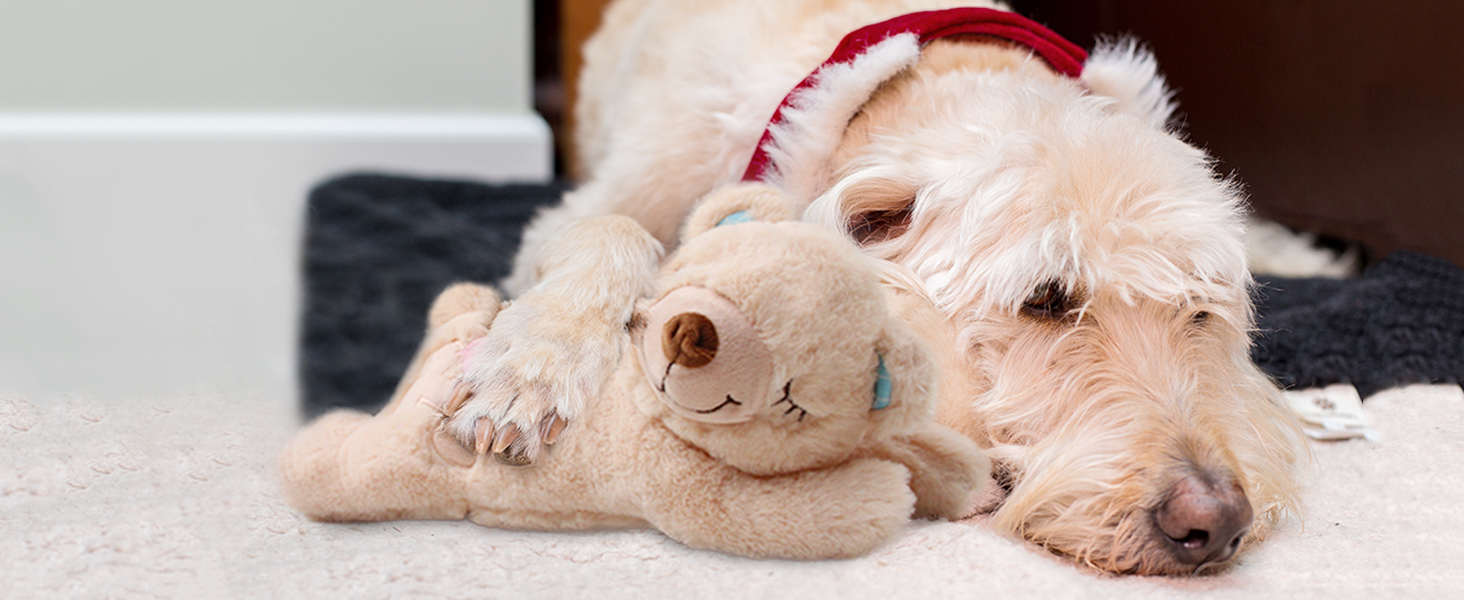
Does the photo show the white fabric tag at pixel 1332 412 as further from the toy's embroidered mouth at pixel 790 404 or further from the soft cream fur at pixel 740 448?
the toy's embroidered mouth at pixel 790 404

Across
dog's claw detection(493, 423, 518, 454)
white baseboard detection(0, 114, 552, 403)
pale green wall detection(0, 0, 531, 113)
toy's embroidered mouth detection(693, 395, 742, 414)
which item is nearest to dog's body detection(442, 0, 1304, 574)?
dog's claw detection(493, 423, 518, 454)

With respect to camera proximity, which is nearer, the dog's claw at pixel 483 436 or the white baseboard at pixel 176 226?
the dog's claw at pixel 483 436

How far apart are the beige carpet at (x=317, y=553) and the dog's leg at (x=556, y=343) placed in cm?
11

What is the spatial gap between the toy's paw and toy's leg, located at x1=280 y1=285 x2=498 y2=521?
3 cm

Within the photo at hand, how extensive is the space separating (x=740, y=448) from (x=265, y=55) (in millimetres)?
2330

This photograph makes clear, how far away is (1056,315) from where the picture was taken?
1259 mm

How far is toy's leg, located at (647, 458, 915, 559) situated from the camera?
90 cm

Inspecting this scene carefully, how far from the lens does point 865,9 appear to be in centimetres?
184

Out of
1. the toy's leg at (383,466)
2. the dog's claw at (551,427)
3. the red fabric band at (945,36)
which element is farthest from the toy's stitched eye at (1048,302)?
the toy's leg at (383,466)

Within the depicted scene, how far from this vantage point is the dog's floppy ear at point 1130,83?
170cm

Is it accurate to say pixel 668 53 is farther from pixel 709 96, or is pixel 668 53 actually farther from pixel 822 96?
pixel 822 96

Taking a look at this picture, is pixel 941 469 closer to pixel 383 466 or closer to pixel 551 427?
pixel 551 427

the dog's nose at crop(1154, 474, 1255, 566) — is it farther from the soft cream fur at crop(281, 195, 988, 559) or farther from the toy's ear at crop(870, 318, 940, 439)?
the toy's ear at crop(870, 318, 940, 439)

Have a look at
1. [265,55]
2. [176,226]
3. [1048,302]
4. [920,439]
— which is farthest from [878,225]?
[265,55]
